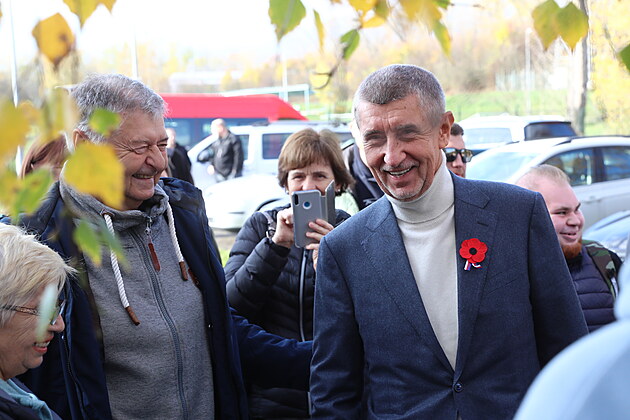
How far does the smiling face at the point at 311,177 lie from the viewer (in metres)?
3.75

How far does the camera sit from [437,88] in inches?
99.7

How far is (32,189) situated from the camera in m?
1.07

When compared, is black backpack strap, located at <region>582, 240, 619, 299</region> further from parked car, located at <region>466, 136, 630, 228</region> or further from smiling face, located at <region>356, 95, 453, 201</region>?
parked car, located at <region>466, 136, 630, 228</region>

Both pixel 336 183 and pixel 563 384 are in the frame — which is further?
pixel 336 183

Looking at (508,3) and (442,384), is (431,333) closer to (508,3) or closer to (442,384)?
(442,384)

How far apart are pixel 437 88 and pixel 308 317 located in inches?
47.2

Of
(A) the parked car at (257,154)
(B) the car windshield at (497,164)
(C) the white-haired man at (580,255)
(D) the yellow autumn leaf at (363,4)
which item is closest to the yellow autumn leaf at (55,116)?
(D) the yellow autumn leaf at (363,4)

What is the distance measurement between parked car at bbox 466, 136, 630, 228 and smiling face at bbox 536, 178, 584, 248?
249 inches

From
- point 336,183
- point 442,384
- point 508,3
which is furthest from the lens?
point 336,183

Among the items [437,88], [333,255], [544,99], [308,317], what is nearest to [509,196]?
[437,88]

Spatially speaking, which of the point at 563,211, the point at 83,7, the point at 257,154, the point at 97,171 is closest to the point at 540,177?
the point at 563,211

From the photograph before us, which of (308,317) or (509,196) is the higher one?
(509,196)

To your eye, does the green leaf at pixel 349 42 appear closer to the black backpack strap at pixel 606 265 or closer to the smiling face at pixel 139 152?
the smiling face at pixel 139 152

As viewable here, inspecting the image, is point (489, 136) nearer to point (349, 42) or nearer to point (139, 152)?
point (139, 152)
